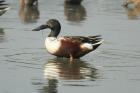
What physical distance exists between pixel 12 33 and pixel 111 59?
471cm

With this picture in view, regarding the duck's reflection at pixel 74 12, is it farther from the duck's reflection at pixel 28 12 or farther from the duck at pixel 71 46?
the duck at pixel 71 46

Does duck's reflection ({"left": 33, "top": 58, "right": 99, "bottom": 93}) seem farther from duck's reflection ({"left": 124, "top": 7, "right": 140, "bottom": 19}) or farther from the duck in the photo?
duck's reflection ({"left": 124, "top": 7, "right": 140, "bottom": 19})

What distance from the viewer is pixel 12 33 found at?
18.7 m

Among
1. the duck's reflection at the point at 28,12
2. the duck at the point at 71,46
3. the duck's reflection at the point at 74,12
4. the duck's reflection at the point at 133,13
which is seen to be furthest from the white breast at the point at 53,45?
the duck's reflection at the point at 133,13

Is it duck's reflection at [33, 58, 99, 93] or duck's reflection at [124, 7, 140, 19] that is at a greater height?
duck's reflection at [33, 58, 99, 93]

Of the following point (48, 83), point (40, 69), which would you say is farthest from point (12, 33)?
point (48, 83)

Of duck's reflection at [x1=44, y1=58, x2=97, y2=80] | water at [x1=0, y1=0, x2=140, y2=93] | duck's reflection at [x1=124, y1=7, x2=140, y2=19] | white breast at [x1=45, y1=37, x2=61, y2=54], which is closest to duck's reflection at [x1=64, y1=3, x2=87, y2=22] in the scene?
water at [x1=0, y1=0, x2=140, y2=93]

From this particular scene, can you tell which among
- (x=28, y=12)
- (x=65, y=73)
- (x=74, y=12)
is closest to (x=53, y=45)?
(x=65, y=73)

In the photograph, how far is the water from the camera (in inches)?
461

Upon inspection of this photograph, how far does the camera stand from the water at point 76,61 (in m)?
11.7

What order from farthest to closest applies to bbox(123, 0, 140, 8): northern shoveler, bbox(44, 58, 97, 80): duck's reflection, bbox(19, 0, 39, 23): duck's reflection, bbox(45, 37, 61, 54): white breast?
1. bbox(123, 0, 140, 8): northern shoveler
2. bbox(19, 0, 39, 23): duck's reflection
3. bbox(45, 37, 61, 54): white breast
4. bbox(44, 58, 97, 80): duck's reflection

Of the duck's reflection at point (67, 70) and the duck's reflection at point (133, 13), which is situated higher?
the duck's reflection at point (67, 70)

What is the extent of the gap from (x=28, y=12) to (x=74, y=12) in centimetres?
174

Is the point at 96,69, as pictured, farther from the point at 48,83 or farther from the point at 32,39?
the point at 32,39
